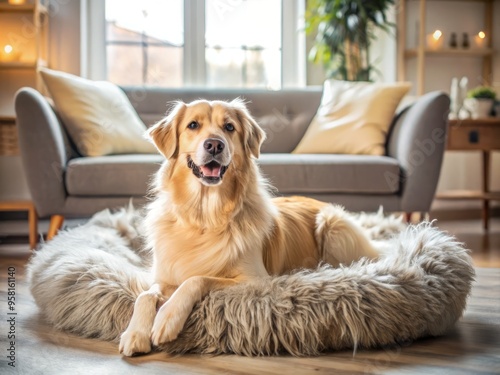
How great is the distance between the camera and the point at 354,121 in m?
3.87

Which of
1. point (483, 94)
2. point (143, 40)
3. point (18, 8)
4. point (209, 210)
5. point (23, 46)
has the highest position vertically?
point (18, 8)

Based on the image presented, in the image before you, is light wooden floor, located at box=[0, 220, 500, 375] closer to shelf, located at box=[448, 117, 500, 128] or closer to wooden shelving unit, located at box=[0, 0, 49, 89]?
shelf, located at box=[448, 117, 500, 128]

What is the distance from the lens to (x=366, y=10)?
15.8 feet

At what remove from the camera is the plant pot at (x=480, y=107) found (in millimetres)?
4742

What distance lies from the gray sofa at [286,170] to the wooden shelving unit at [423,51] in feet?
4.91

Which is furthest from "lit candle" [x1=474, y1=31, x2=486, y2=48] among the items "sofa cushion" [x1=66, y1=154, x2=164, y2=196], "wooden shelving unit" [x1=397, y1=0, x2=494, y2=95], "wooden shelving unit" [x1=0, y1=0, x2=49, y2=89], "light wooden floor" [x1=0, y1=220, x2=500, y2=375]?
"light wooden floor" [x1=0, y1=220, x2=500, y2=375]

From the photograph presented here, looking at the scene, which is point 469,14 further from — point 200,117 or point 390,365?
point 390,365

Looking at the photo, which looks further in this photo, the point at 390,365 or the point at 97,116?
the point at 97,116

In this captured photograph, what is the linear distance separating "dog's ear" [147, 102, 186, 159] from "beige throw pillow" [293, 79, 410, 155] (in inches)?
75.4

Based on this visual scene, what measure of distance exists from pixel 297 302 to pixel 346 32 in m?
3.46

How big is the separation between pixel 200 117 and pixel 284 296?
2.07 ft

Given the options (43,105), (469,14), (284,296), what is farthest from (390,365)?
(469,14)

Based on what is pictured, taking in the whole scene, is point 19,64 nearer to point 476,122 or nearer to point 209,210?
point 209,210

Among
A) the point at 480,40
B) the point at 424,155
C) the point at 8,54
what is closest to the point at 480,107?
the point at 480,40
